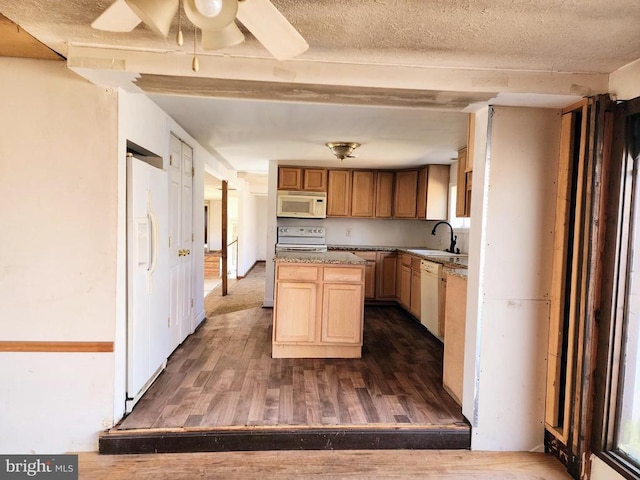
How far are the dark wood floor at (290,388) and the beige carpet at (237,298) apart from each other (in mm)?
1082

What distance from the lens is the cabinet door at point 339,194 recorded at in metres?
5.26

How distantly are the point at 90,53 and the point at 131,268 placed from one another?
3.70ft

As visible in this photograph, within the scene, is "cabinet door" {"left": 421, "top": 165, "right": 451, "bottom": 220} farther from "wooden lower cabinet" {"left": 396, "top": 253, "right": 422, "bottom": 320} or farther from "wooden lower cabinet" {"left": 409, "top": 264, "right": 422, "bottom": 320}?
"wooden lower cabinet" {"left": 409, "top": 264, "right": 422, "bottom": 320}

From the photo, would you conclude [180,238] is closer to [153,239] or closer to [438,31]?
[153,239]

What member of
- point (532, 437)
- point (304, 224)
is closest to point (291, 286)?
point (532, 437)

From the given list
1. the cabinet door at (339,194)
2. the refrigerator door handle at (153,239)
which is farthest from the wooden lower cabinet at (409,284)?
the refrigerator door handle at (153,239)

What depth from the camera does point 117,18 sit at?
1133mm

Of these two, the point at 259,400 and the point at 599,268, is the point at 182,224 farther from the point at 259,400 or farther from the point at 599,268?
the point at 599,268

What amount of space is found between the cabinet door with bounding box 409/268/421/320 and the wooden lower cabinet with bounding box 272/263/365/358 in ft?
4.78

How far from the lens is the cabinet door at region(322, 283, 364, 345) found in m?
3.06

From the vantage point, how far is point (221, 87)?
5.95 feet

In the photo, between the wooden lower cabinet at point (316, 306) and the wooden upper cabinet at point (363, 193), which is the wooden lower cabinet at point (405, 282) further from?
the wooden lower cabinet at point (316, 306)

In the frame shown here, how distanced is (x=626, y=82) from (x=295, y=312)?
2.62 metres

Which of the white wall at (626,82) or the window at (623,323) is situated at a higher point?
the white wall at (626,82)
